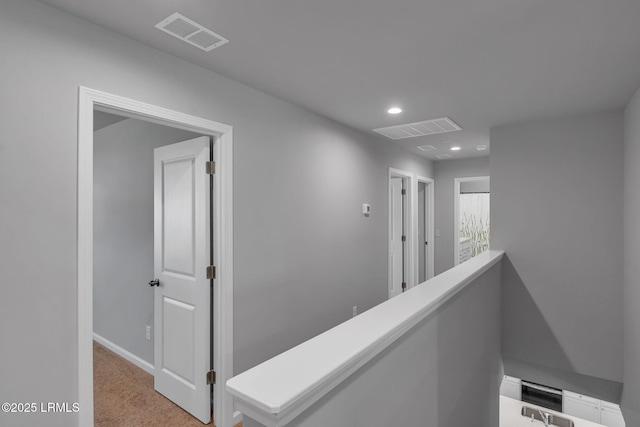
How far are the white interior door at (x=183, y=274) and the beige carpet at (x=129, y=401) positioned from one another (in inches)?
2.9

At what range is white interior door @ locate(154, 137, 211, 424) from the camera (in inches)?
93.8

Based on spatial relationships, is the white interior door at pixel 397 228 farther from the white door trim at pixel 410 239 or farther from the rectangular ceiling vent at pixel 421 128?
the rectangular ceiling vent at pixel 421 128

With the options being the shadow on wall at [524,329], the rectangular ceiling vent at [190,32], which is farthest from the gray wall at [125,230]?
the shadow on wall at [524,329]

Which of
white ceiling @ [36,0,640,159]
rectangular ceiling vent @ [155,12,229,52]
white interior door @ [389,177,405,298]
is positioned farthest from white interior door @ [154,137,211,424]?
white interior door @ [389,177,405,298]

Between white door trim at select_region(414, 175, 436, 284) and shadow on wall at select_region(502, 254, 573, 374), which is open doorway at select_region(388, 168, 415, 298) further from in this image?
shadow on wall at select_region(502, 254, 573, 374)

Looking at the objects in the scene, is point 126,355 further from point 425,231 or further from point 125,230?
point 425,231

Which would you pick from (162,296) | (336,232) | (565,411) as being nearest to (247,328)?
(162,296)

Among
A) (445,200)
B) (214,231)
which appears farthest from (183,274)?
(445,200)

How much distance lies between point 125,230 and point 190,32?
89.8 inches

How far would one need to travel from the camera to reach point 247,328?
2.51 meters

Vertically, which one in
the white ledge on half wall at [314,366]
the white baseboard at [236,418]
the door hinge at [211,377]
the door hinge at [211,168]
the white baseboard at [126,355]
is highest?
the door hinge at [211,168]

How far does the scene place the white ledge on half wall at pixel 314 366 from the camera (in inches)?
30.0

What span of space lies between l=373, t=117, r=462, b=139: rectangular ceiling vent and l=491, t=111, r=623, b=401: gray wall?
1.97 feet

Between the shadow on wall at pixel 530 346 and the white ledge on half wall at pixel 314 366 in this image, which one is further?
the shadow on wall at pixel 530 346
